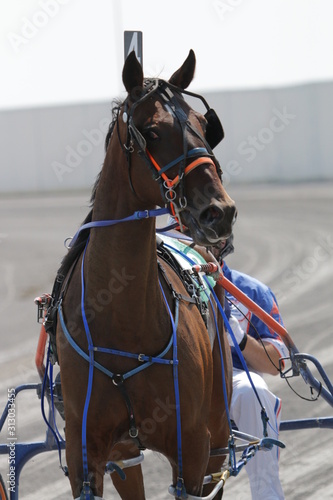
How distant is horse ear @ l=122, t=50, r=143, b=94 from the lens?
3.20 m

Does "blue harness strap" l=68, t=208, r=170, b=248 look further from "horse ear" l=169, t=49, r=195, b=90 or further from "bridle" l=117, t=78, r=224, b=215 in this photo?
"horse ear" l=169, t=49, r=195, b=90

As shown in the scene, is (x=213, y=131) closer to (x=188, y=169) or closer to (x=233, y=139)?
(x=188, y=169)

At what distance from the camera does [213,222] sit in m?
3.00

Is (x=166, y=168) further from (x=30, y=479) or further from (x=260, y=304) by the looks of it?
(x=30, y=479)

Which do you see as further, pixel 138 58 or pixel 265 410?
pixel 265 410

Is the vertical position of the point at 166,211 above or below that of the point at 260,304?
above

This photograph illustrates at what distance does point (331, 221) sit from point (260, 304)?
1554 centimetres

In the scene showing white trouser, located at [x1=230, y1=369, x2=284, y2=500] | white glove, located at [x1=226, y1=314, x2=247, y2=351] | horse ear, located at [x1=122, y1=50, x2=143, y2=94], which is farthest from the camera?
white glove, located at [x1=226, y1=314, x2=247, y2=351]

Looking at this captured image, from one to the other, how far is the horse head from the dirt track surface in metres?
1.32

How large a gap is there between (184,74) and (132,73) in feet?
1.02

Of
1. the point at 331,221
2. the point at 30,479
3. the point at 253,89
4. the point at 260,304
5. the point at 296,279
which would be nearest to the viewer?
the point at 260,304

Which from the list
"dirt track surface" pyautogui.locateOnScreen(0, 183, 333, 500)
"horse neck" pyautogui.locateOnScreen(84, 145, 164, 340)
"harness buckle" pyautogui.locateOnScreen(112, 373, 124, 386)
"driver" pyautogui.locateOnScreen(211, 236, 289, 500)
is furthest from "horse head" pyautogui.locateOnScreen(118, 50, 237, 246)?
"driver" pyautogui.locateOnScreen(211, 236, 289, 500)

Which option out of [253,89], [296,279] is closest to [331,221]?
[296,279]

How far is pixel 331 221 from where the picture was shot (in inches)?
795
